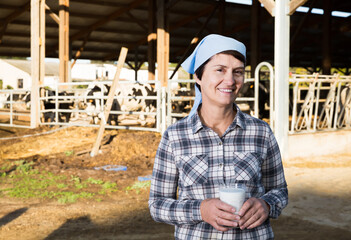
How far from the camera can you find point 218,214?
1371 millimetres

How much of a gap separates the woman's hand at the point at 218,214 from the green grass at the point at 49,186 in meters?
3.73

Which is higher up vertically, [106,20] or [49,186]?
[106,20]

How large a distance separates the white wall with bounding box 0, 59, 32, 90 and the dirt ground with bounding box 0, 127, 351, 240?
1519 inches

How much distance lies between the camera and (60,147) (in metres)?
8.81

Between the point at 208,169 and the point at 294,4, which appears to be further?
the point at 294,4

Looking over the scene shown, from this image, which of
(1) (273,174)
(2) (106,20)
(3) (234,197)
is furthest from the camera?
(2) (106,20)

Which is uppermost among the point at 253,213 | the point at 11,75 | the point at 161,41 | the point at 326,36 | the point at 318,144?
the point at 11,75

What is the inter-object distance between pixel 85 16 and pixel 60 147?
30.4ft

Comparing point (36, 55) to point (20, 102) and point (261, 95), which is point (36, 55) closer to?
point (20, 102)

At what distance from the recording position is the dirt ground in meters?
3.89

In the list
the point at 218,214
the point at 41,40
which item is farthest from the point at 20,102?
the point at 218,214

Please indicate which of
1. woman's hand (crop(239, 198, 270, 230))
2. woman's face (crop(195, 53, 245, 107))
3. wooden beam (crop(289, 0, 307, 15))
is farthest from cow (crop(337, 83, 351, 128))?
woman's hand (crop(239, 198, 270, 230))

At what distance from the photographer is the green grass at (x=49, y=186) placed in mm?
5191

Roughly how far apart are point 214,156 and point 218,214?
0.26 meters
